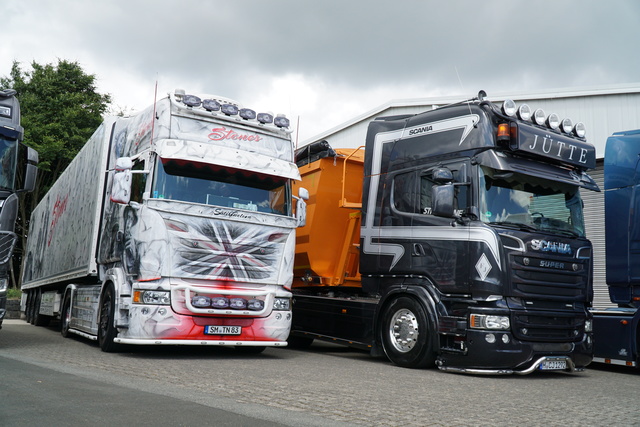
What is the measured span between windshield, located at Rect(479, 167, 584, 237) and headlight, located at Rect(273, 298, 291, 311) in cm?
333

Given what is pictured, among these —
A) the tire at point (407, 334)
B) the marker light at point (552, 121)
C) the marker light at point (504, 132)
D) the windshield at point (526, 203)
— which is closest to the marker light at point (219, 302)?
the tire at point (407, 334)

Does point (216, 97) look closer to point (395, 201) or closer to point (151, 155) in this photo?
point (151, 155)

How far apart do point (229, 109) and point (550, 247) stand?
17.1 ft

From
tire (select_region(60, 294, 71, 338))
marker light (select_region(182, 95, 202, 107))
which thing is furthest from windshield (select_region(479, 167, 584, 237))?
tire (select_region(60, 294, 71, 338))

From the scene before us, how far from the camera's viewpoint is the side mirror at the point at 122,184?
29.4 ft

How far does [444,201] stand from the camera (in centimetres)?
839

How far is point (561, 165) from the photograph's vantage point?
9.06 m

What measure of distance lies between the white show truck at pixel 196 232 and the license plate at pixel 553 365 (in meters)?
3.79

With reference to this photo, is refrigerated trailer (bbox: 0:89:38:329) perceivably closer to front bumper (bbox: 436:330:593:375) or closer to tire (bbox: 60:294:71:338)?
tire (bbox: 60:294:71:338)

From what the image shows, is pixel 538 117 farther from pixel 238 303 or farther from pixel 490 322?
pixel 238 303

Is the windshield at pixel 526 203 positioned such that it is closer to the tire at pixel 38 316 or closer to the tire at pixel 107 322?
the tire at pixel 107 322

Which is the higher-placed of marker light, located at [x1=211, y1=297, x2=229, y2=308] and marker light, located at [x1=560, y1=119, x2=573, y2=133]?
marker light, located at [x1=560, y1=119, x2=573, y2=133]

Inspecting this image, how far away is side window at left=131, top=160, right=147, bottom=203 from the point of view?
9.11m

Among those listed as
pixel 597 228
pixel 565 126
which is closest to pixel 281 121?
pixel 565 126
